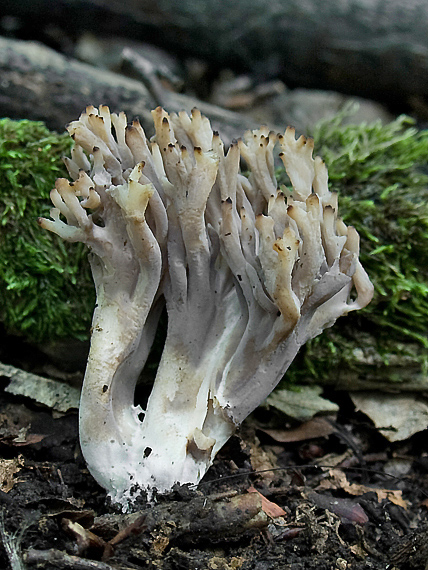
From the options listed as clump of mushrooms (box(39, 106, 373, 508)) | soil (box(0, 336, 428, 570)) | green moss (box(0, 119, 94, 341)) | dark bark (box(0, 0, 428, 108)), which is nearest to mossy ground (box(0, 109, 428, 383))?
green moss (box(0, 119, 94, 341))

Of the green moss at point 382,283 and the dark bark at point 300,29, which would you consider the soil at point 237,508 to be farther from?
the dark bark at point 300,29

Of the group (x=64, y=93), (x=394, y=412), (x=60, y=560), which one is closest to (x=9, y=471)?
(x=60, y=560)

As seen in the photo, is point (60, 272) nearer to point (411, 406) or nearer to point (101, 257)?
point (101, 257)

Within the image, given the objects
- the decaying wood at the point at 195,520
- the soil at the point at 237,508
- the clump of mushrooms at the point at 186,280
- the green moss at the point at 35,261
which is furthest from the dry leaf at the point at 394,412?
the green moss at the point at 35,261

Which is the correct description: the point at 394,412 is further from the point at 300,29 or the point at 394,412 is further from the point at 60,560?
the point at 300,29

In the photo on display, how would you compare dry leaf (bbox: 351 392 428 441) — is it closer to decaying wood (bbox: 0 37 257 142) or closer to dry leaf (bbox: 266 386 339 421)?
dry leaf (bbox: 266 386 339 421)

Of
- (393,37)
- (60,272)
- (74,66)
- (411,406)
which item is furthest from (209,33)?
(411,406)
